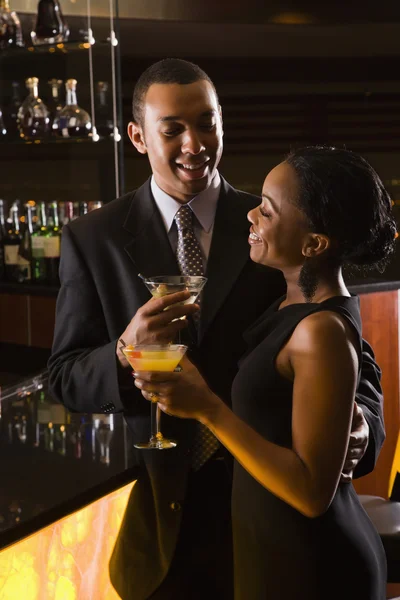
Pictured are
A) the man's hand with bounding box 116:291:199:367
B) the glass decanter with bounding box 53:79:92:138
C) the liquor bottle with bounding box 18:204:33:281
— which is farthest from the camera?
the liquor bottle with bounding box 18:204:33:281

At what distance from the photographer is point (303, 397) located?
157 cm

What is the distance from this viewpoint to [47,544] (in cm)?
195

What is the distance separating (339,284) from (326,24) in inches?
168

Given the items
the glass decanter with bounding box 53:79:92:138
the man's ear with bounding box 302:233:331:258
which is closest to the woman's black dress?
the man's ear with bounding box 302:233:331:258

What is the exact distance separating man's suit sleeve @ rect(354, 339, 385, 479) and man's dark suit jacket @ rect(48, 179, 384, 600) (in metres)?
0.33

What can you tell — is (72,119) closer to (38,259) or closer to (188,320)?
(38,259)

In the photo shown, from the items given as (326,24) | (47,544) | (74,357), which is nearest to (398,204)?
(326,24)

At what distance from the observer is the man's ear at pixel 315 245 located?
1733 millimetres

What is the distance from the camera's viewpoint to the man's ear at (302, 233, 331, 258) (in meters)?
1.73

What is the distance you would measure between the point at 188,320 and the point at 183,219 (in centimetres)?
28

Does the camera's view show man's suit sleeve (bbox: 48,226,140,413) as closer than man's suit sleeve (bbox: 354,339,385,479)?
No

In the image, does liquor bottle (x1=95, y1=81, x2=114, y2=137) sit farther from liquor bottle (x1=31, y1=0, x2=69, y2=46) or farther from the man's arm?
the man's arm

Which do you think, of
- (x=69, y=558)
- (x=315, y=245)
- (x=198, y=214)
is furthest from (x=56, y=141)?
(x=315, y=245)

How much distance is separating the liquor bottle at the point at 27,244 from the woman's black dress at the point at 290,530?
3.21 meters
